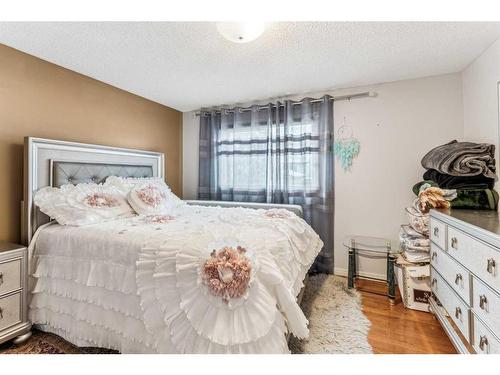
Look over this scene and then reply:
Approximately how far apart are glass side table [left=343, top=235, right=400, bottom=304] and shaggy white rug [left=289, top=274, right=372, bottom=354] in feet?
0.78

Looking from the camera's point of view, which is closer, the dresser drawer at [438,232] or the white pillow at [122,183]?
the dresser drawer at [438,232]

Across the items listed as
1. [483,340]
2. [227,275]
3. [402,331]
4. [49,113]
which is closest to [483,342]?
[483,340]

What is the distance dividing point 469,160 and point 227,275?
74.9 inches

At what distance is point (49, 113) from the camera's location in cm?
203

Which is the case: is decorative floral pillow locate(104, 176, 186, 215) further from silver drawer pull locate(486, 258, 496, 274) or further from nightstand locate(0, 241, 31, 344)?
silver drawer pull locate(486, 258, 496, 274)

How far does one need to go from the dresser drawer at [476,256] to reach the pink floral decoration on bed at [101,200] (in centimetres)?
238

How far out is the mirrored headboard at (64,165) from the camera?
5.75 ft

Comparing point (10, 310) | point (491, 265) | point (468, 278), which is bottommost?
point (10, 310)

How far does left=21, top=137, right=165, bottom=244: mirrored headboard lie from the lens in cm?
175

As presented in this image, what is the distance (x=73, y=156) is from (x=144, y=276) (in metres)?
1.48

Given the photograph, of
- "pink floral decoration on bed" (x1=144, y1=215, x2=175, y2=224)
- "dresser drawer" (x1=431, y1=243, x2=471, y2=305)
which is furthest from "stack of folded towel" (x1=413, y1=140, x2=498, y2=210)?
"pink floral decoration on bed" (x1=144, y1=215, x2=175, y2=224)

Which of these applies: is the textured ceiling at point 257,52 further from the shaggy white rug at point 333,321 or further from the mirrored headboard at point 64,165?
the shaggy white rug at point 333,321

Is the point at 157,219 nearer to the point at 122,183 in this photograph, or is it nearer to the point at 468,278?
the point at 122,183

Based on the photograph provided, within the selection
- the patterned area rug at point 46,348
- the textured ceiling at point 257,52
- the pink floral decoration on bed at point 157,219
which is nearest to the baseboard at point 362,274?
the pink floral decoration on bed at point 157,219
